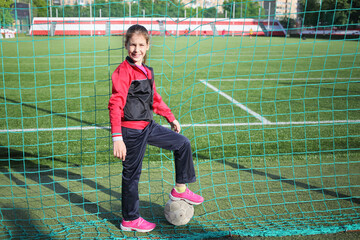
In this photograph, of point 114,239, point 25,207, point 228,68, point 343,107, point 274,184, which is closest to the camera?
point 114,239

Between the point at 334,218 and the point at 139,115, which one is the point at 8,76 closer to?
the point at 139,115

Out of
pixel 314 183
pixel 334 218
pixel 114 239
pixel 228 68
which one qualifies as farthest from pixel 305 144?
pixel 228 68

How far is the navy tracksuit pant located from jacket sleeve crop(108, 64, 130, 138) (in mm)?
172

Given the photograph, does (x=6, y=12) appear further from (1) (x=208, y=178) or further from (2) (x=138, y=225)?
(1) (x=208, y=178)

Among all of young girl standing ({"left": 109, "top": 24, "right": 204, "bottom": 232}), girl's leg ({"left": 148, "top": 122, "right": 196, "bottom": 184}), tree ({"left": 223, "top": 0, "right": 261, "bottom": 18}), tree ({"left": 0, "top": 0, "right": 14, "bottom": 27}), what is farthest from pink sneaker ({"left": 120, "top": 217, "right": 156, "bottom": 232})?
tree ({"left": 0, "top": 0, "right": 14, "bottom": 27})

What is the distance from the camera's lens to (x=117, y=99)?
7.41 ft

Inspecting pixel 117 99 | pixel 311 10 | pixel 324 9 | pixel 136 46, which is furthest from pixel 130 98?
pixel 324 9

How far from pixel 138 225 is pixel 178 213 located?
34 centimetres

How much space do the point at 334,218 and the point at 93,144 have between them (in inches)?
132

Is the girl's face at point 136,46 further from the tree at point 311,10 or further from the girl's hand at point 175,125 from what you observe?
the tree at point 311,10

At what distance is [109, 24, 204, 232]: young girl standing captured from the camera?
2287 millimetres

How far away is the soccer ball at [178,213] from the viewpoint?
2613 mm

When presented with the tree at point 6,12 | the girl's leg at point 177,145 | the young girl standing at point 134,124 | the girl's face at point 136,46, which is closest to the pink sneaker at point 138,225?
the young girl standing at point 134,124

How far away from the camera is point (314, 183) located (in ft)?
11.3
